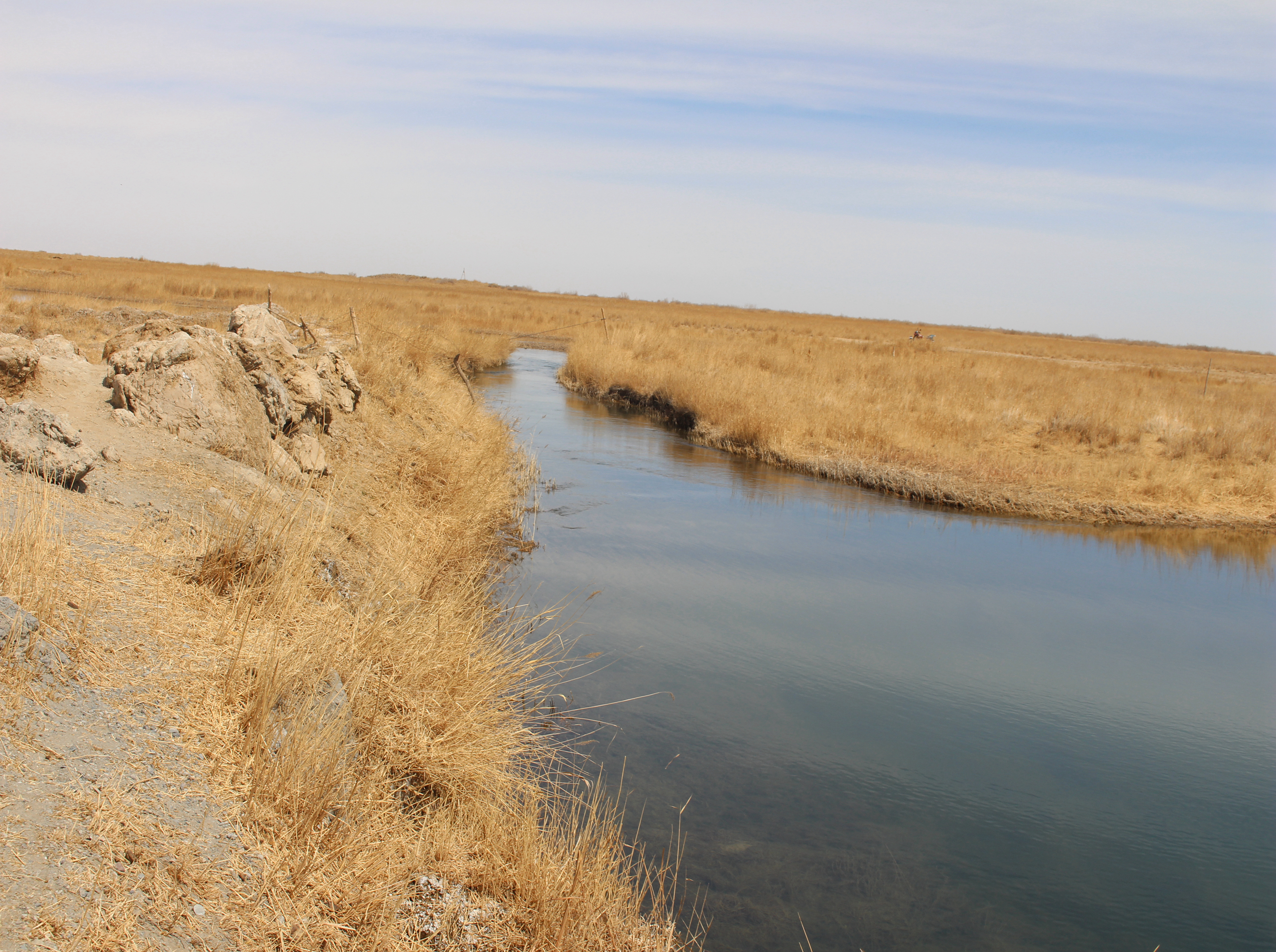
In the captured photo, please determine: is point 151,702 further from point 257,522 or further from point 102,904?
point 257,522

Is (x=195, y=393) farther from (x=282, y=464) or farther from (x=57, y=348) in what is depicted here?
(x=57, y=348)

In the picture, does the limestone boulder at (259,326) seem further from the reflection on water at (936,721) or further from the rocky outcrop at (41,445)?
the rocky outcrop at (41,445)

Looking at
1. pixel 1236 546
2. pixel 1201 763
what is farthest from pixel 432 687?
pixel 1236 546

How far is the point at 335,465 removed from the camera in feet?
31.3

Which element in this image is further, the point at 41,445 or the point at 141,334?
the point at 141,334

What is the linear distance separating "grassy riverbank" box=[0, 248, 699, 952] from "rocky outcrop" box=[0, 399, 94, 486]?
19 cm

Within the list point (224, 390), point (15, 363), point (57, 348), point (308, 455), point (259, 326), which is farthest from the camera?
point (259, 326)

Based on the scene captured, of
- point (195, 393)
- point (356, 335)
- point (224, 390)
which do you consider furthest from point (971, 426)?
point (195, 393)

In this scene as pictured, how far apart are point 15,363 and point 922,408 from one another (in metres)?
17.3

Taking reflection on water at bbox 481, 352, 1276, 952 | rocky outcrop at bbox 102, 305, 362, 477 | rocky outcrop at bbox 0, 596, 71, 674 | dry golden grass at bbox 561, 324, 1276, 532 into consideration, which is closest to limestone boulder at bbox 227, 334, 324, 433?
rocky outcrop at bbox 102, 305, 362, 477

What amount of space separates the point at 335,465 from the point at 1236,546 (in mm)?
13026

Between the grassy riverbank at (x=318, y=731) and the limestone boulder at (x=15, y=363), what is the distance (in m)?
1.40

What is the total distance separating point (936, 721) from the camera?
6.82 metres

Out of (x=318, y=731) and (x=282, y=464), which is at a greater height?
(x=282, y=464)
